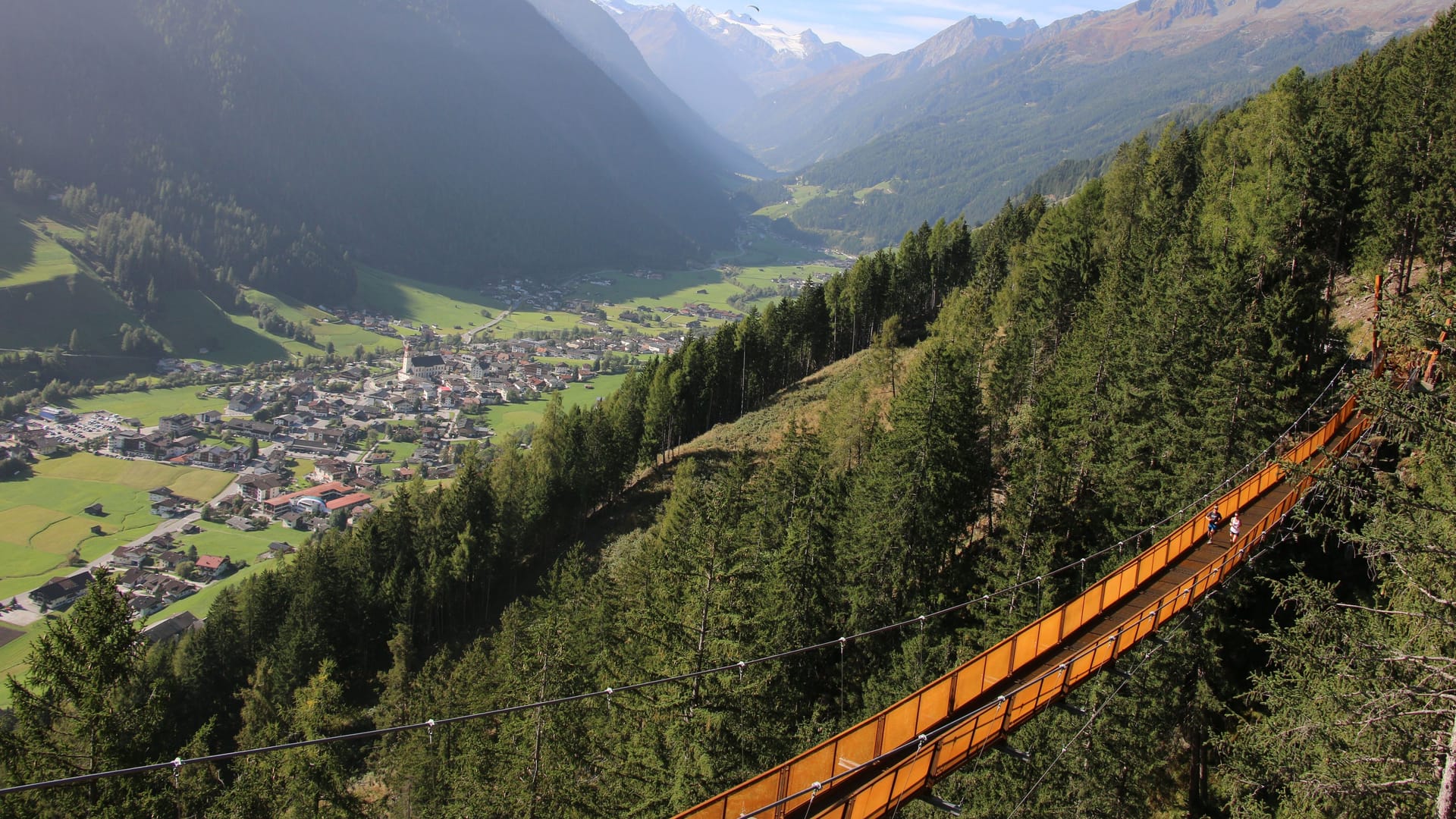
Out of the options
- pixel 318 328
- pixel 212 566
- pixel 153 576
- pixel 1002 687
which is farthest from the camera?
pixel 318 328

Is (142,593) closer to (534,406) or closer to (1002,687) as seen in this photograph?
(534,406)

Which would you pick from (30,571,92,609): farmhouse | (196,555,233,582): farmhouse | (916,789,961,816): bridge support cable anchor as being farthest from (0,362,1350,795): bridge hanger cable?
(30,571,92,609): farmhouse

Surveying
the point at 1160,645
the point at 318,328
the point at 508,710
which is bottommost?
the point at 318,328

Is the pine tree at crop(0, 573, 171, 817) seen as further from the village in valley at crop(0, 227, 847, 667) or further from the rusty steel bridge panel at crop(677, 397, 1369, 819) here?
the village in valley at crop(0, 227, 847, 667)

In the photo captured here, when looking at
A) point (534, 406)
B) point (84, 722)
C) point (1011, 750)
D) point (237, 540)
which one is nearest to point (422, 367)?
point (534, 406)

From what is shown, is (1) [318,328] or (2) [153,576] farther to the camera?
(1) [318,328]

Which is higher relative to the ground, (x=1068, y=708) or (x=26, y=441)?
(x=1068, y=708)

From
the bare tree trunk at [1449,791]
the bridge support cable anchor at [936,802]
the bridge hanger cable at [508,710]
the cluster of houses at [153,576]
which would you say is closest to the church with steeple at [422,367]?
the cluster of houses at [153,576]
